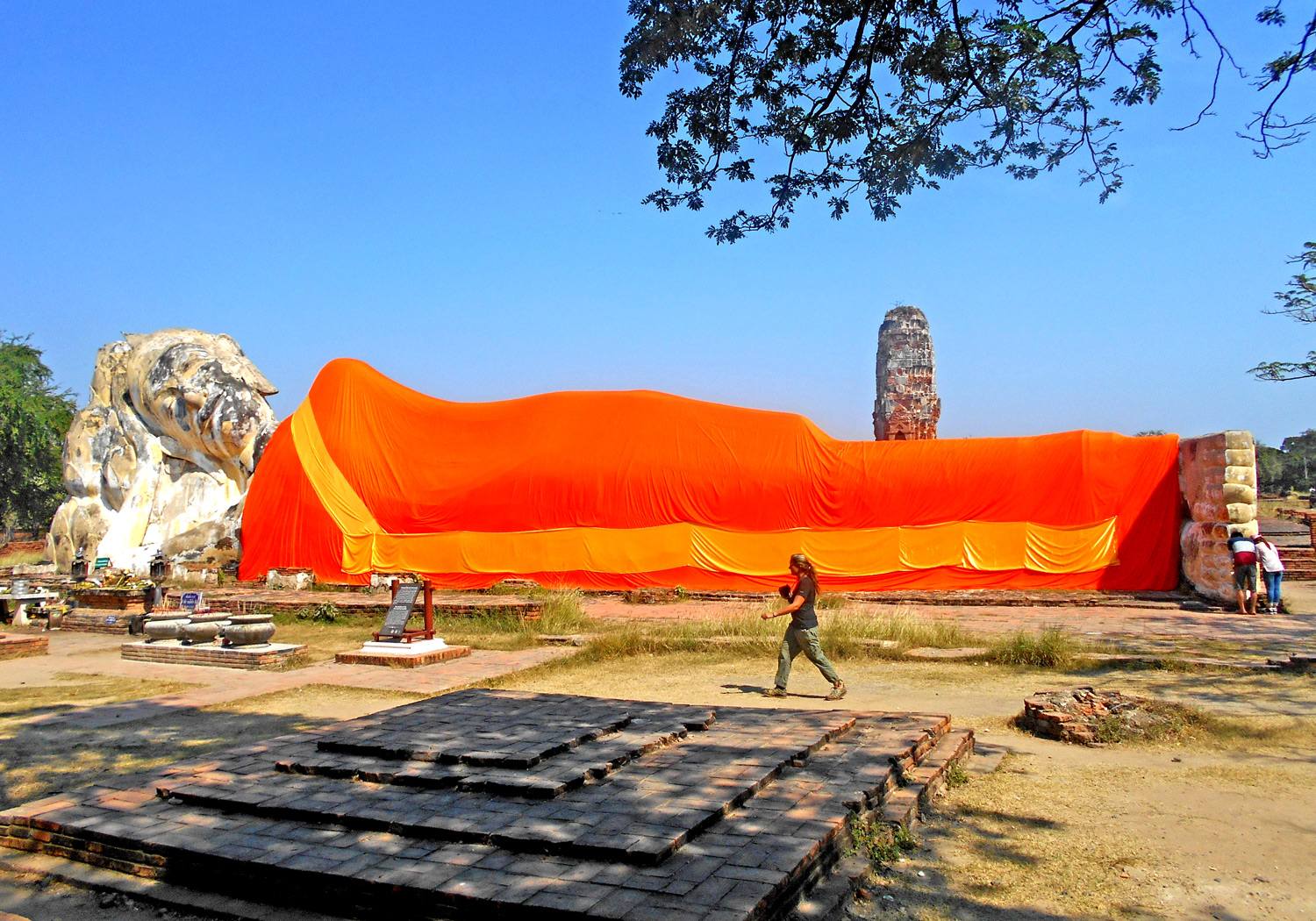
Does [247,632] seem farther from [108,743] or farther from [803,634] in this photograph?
[803,634]

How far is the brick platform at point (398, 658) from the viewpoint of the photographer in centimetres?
849

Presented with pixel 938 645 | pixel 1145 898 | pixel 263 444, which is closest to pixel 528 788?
pixel 1145 898

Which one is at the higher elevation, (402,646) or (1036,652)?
(1036,652)

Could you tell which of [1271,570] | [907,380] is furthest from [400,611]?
[907,380]

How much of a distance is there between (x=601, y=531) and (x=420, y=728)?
1105 centimetres

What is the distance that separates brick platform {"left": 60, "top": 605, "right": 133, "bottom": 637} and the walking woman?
876cm

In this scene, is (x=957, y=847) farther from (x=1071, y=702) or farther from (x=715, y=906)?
(x=1071, y=702)

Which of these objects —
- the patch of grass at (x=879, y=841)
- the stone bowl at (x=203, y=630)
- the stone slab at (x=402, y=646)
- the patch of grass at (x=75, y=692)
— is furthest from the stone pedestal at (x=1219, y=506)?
the patch of grass at (x=75, y=692)

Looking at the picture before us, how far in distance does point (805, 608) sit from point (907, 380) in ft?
51.3

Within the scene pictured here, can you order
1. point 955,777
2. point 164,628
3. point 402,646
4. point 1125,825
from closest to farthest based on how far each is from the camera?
1. point 1125,825
2. point 955,777
3. point 402,646
4. point 164,628

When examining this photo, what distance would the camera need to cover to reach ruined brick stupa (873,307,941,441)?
69.8 feet

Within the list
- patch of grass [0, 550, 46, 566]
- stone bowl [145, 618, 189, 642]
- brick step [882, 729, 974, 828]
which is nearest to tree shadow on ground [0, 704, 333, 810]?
stone bowl [145, 618, 189, 642]

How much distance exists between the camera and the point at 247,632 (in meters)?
8.99

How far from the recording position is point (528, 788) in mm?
3705
